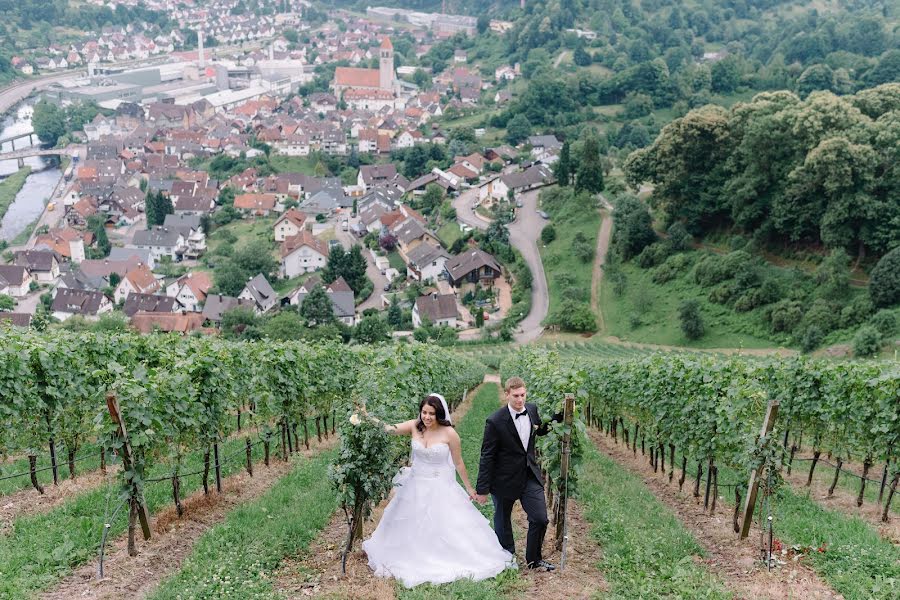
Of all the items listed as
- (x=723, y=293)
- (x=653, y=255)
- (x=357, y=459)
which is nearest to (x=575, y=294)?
(x=653, y=255)

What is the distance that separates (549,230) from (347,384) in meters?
43.8

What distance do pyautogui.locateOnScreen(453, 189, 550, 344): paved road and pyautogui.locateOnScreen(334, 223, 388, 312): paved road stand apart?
29.0 ft

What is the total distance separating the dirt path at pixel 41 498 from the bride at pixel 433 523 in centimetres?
440

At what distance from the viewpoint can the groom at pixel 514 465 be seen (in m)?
8.17

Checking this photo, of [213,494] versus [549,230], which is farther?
[549,230]

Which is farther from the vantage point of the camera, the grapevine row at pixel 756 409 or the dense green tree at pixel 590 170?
the dense green tree at pixel 590 170

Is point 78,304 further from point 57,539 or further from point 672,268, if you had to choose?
point 57,539

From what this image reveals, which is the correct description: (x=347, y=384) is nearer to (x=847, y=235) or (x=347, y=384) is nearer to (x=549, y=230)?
(x=847, y=235)

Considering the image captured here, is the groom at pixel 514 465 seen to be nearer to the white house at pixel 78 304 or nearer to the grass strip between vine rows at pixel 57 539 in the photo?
the grass strip between vine rows at pixel 57 539

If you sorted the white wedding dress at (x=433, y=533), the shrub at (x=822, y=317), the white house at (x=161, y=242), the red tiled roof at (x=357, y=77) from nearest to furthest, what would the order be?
the white wedding dress at (x=433, y=533), the shrub at (x=822, y=317), the white house at (x=161, y=242), the red tiled roof at (x=357, y=77)

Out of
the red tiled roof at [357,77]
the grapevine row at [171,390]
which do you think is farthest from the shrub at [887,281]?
the red tiled roof at [357,77]

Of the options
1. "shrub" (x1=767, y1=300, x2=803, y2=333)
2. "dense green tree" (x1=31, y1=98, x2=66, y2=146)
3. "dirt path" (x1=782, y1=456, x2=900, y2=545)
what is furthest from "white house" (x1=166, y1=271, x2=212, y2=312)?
"dense green tree" (x1=31, y1=98, x2=66, y2=146)

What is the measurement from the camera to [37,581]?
7777 mm

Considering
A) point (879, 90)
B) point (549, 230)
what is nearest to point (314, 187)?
point (549, 230)
